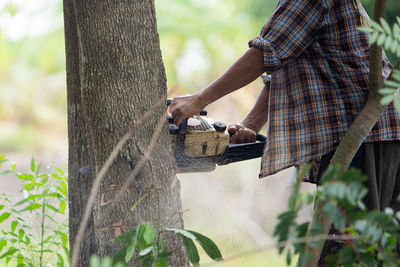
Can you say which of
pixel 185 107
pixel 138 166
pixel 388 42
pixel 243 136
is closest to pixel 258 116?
pixel 243 136

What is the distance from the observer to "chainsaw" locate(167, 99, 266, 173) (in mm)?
1565

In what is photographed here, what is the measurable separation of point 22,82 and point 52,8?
1065 mm

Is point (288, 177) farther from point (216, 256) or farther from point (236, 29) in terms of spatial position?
point (216, 256)

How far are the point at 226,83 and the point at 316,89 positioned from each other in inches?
12.0

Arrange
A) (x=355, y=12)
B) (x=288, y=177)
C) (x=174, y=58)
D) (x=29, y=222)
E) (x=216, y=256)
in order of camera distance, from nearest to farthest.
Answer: (x=216, y=256) → (x=355, y=12) → (x=29, y=222) → (x=288, y=177) → (x=174, y=58)

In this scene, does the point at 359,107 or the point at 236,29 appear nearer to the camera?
the point at 359,107

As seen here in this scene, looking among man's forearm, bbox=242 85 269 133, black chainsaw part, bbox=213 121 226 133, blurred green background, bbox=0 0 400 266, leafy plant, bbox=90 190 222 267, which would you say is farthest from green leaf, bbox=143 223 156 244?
blurred green background, bbox=0 0 400 266

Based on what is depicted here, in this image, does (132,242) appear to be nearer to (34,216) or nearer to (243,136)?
(243,136)

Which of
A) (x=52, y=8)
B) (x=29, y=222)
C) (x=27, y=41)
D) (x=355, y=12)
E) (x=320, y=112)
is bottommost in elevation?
(x=29, y=222)

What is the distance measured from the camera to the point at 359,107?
158 cm

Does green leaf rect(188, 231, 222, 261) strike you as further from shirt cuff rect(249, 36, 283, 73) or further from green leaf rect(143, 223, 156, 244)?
shirt cuff rect(249, 36, 283, 73)

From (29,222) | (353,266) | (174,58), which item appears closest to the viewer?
(353,266)

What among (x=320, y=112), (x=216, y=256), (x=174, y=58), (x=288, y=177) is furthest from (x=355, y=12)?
(x=174, y=58)

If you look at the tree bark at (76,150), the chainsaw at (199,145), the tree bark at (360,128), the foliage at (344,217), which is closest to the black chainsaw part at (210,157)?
the chainsaw at (199,145)
